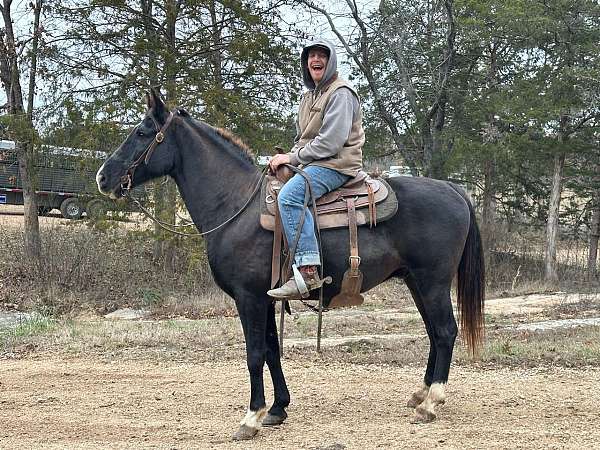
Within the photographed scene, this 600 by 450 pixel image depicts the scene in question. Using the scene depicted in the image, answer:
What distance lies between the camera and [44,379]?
24.0 feet

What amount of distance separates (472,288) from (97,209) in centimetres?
1095

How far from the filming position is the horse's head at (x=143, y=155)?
18.5 feet

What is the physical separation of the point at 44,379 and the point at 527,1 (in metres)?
14.7

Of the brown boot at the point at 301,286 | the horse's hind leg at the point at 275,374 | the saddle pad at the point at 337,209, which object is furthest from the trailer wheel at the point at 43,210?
the brown boot at the point at 301,286

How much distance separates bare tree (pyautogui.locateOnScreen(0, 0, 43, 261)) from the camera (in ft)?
49.1

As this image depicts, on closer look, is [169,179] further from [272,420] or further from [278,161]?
[272,420]

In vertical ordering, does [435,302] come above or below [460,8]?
below

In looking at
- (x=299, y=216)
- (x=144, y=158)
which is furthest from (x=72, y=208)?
(x=299, y=216)

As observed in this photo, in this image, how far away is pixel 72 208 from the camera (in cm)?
1739

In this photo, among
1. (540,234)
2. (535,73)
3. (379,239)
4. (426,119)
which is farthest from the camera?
(540,234)

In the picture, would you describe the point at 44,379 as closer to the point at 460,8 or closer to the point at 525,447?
the point at 525,447

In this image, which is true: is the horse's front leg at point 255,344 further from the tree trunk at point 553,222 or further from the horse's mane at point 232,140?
the tree trunk at point 553,222

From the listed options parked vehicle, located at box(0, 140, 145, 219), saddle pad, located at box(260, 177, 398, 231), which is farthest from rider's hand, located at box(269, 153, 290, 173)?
parked vehicle, located at box(0, 140, 145, 219)

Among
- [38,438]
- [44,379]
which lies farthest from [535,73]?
[38,438]
